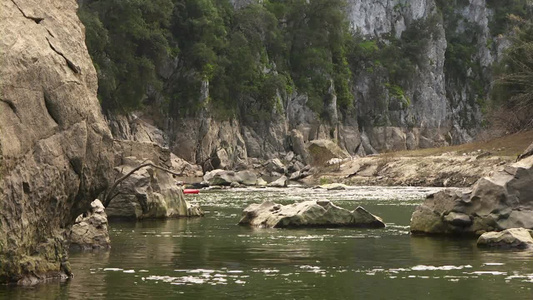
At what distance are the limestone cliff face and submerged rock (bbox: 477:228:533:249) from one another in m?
10.5

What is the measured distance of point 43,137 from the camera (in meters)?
16.1

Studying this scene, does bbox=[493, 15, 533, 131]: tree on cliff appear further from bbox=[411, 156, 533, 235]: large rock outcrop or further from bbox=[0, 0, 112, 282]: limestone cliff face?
bbox=[0, 0, 112, 282]: limestone cliff face

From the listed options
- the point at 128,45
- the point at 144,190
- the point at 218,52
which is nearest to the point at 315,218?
the point at 144,190

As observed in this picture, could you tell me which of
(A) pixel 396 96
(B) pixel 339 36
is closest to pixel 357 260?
(B) pixel 339 36

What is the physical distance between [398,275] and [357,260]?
9.44 ft

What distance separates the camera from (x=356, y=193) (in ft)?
183

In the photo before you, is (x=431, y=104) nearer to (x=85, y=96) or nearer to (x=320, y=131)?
(x=320, y=131)

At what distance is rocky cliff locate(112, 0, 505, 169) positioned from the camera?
11856 cm

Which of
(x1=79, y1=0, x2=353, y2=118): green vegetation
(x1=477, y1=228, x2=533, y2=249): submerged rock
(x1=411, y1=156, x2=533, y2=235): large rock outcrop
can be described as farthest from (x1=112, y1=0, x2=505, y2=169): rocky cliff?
(x1=477, y1=228, x2=533, y2=249): submerged rock

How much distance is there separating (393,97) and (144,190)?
131 m

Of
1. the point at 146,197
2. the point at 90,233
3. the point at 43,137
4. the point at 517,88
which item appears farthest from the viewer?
the point at 517,88

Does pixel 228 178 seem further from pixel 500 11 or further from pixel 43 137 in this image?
pixel 500 11

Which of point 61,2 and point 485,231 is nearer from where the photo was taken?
point 61,2

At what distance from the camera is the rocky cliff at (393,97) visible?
389 ft
